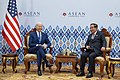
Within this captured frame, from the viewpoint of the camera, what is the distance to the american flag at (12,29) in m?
8.98

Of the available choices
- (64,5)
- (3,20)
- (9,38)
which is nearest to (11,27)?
(9,38)

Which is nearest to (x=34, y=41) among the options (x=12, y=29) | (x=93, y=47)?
(x=12, y=29)

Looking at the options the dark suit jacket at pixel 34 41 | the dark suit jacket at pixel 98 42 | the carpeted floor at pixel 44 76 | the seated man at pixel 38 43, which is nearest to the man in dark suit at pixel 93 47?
the dark suit jacket at pixel 98 42

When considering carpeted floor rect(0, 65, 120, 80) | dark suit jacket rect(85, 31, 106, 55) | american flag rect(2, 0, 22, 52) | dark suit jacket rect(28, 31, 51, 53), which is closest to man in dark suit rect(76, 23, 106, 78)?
dark suit jacket rect(85, 31, 106, 55)

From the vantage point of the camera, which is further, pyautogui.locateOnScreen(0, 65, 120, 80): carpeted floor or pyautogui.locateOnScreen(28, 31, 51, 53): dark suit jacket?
pyautogui.locateOnScreen(28, 31, 51, 53): dark suit jacket

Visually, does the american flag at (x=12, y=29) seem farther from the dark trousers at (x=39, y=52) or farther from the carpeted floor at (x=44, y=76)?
the dark trousers at (x=39, y=52)

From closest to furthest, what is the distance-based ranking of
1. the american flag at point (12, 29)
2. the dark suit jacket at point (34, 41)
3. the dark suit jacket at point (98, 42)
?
the dark suit jacket at point (98, 42)
the dark suit jacket at point (34, 41)
the american flag at point (12, 29)

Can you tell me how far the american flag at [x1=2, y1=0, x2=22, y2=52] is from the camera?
898 cm

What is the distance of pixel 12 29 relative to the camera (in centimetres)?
898

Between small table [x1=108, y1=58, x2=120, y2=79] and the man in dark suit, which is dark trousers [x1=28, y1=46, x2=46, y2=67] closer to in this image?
the man in dark suit

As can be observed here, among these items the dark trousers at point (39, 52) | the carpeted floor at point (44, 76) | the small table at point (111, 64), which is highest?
the dark trousers at point (39, 52)

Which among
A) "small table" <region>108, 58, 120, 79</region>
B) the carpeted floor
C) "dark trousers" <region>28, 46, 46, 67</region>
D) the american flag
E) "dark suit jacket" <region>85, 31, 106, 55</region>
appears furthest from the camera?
the american flag

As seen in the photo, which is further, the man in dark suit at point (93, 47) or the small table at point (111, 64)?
the man in dark suit at point (93, 47)

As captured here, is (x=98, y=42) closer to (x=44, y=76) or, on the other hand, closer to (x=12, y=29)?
(x=44, y=76)
